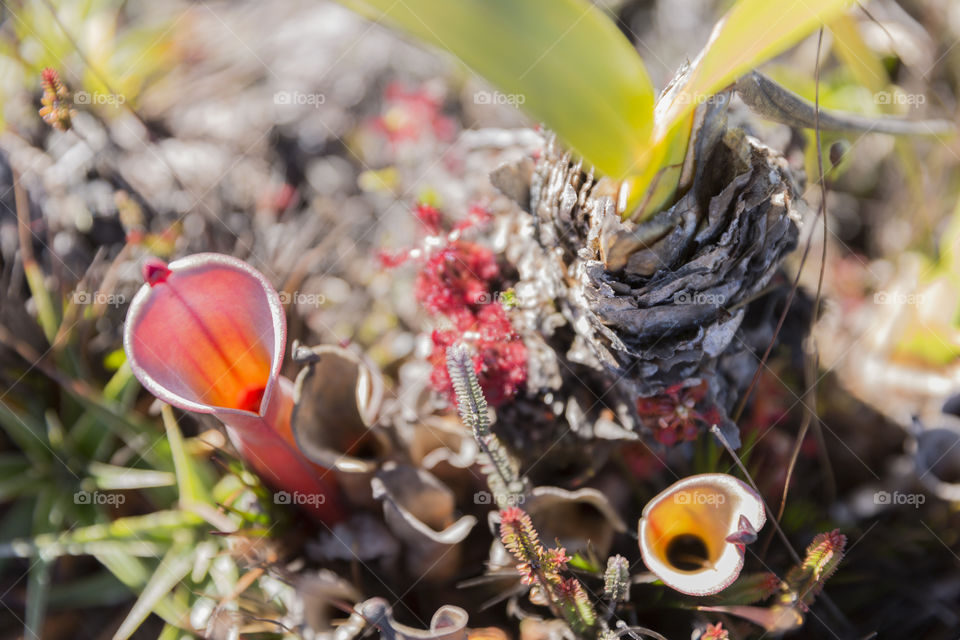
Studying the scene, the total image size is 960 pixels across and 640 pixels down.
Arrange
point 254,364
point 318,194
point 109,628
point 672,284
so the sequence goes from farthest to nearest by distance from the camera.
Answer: point 318,194, point 109,628, point 254,364, point 672,284

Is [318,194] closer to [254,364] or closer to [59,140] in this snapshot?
[59,140]

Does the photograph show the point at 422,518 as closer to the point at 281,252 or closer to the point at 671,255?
the point at 671,255

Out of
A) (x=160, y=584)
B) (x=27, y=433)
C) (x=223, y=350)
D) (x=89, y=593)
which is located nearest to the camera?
(x=223, y=350)

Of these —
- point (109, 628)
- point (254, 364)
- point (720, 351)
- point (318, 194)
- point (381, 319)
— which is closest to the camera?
point (720, 351)

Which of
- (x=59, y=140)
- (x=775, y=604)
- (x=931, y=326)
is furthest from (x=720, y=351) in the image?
(x=59, y=140)

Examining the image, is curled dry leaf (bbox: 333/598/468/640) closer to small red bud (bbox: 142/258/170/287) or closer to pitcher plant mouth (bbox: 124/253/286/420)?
pitcher plant mouth (bbox: 124/253/286/420)

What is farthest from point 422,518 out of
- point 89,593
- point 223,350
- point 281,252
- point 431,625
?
point 281,252
